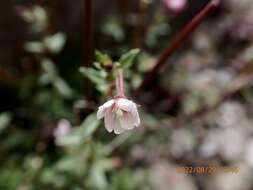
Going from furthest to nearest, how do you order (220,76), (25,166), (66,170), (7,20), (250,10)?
1. (250,10)
2. (220,76)
3. (7,20)
4. (25,166)
5. (66,170)

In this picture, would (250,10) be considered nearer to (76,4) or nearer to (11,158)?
(76,4)

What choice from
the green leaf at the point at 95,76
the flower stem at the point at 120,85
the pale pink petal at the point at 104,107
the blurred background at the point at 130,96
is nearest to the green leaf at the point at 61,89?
the blurred background at the point at 130,96

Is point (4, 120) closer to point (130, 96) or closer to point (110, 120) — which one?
point (130, 96)

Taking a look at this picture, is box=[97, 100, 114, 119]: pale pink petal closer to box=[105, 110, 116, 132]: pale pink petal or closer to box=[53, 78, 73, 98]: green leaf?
box=[105, 110, 116, 132]: pale pink petal

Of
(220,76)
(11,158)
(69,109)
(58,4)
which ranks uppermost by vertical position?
(58,4)

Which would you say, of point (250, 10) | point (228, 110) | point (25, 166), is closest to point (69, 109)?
point (25, 166)

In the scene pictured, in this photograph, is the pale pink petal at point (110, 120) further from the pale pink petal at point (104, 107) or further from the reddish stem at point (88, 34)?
the reddish stem at point (88, 34)

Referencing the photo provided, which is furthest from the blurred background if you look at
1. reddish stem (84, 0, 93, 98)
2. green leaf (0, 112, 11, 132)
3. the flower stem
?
the flower stem
